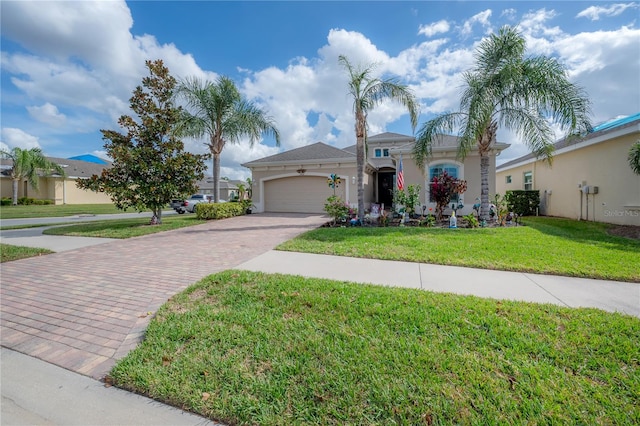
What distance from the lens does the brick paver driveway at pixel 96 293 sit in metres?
2.96

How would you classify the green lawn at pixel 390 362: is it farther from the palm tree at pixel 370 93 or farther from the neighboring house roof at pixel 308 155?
the neighboring house roof at pixel 308 155

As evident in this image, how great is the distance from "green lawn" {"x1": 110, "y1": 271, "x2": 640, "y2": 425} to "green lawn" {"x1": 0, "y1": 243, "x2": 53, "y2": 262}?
6200 millimetres

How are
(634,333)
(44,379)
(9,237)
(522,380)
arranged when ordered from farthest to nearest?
(9,237) < (634,333) < (44,379) < (522,380)

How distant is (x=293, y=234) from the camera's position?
9.42 m

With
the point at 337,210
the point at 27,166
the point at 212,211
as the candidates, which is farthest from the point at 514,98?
the point at 27,166

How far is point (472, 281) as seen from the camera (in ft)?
15.2

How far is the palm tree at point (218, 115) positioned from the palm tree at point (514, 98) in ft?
34.1

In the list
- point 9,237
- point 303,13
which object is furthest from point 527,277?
point 9,237

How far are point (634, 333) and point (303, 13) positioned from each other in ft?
38.7

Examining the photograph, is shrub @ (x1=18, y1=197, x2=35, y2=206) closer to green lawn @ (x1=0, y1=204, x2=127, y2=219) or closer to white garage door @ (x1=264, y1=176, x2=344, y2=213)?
green lawn @ (x1=0, y1=204, x2=127, y2=219)

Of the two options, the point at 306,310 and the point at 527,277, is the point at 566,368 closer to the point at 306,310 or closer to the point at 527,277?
the point at 306,310

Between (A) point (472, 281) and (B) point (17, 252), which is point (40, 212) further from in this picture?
(A) point (472, 281)

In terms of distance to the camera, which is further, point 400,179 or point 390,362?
point 400,179

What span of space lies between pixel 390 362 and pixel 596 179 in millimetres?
14704
